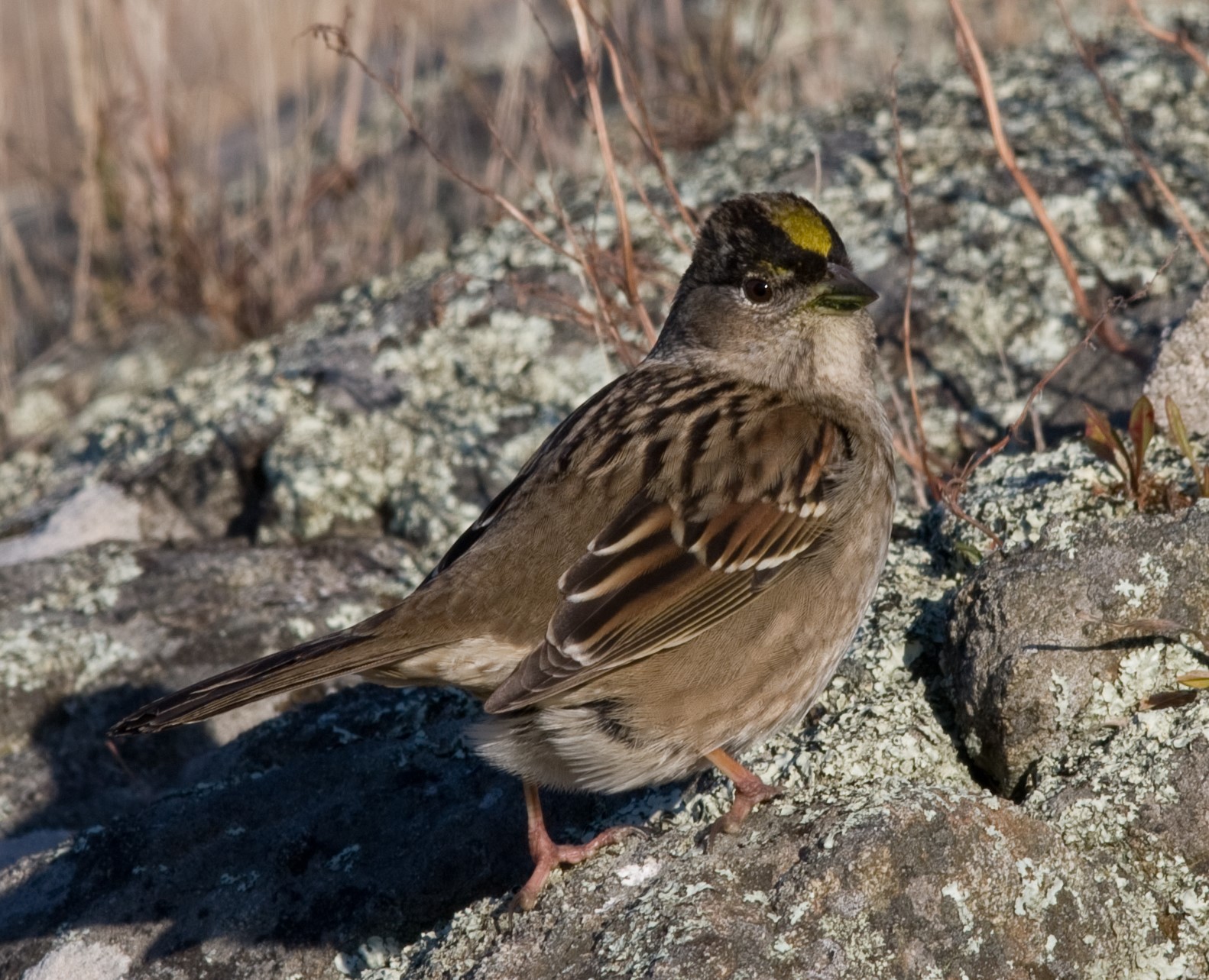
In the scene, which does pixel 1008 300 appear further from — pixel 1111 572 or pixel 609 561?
pixel 609 561

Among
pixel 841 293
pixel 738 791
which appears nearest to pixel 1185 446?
pixel 841 293

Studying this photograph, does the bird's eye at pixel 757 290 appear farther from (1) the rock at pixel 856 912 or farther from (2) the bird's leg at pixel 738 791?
(1) the rock at pixel 856 912

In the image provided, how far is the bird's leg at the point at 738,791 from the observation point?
10.7 feet

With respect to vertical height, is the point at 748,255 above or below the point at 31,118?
above

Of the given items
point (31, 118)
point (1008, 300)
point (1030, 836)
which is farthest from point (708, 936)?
point (31, 118)

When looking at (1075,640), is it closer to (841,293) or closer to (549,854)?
(841,293)

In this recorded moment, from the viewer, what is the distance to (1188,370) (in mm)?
4023

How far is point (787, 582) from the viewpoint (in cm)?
353

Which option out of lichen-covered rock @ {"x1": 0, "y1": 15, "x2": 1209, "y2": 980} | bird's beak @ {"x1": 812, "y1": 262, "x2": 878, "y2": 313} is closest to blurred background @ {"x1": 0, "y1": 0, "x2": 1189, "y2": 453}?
lichen-covered rock @ {"x1": 0, "y1": 15, "x2": 1209, "y2": 980}

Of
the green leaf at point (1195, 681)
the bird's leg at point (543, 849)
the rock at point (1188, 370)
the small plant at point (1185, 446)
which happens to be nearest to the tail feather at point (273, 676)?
the bird's leg at point (543, 849)

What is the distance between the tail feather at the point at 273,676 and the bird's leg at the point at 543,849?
47 cm

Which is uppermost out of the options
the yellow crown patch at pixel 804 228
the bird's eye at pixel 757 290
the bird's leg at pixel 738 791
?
the yellow crown patch at pixel 804 228

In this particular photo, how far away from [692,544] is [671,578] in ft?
0.40

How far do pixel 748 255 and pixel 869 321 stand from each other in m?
0.42
